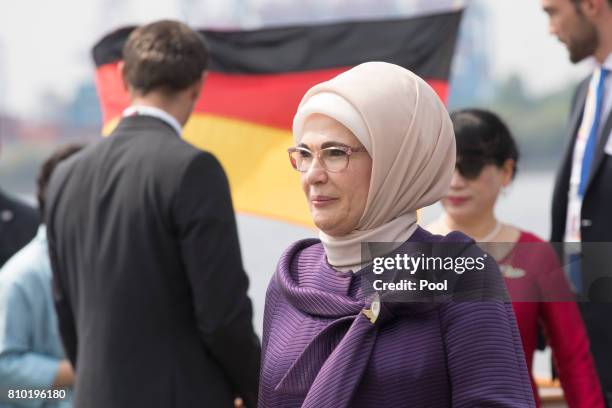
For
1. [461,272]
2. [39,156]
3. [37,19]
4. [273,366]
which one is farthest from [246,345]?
[37,19]

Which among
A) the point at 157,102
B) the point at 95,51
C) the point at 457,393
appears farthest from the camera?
the point at 95,51

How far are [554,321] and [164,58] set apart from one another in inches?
51.9

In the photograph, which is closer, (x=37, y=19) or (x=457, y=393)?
(x=457, y=393)

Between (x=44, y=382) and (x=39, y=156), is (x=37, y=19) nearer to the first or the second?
(x=39, y=156)

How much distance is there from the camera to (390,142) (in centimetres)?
216

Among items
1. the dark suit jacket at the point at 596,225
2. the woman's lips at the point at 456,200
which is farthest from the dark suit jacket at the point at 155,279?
the dark suit jacket at the point at 596,225

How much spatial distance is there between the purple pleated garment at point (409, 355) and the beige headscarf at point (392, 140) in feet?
0.24

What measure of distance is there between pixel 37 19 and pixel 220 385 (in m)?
14.5

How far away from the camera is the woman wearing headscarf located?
6.73 feet

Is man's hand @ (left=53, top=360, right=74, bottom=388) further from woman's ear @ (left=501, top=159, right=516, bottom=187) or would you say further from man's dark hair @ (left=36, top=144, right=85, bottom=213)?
woman's ear @ (left=501, top=159, right=516, bottom=187)

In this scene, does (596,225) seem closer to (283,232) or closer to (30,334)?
(30,334)

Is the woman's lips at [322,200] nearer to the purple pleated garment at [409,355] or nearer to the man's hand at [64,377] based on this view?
the purple pleated garment at [409,355]

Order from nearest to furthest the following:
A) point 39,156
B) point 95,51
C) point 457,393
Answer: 1. point 457,393
2. point 95,51
3. point 39,156

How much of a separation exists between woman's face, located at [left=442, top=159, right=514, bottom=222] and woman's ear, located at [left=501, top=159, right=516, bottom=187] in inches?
2.9
